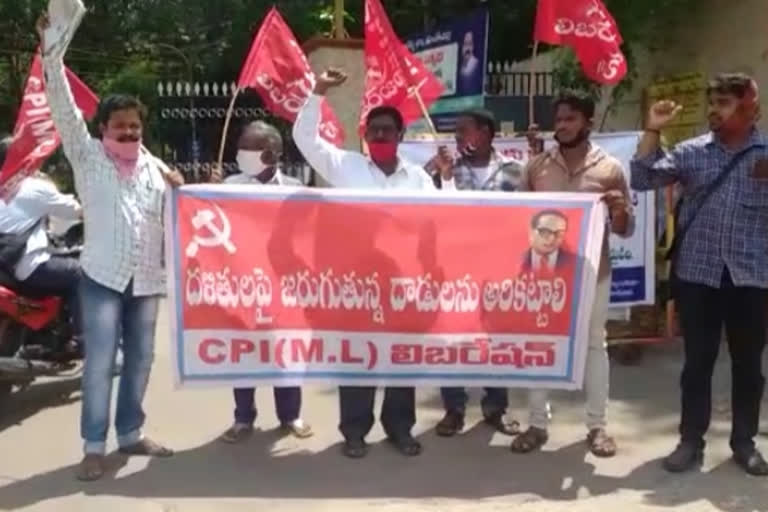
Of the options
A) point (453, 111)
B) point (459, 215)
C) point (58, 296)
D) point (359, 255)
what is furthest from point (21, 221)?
point (453, 111)

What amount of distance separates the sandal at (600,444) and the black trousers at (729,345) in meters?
0.37

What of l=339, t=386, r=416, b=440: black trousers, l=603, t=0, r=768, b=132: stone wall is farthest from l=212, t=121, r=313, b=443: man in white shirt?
l=603, t=0, r=768, b=132: stone wall

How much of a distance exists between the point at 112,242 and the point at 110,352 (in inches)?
20.5

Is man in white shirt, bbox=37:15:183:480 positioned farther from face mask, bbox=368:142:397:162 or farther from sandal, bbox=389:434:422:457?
sandal, bbox=389:434:422:457

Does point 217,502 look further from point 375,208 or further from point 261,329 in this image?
point 375,208

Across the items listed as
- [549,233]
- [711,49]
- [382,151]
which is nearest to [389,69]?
[382,151]

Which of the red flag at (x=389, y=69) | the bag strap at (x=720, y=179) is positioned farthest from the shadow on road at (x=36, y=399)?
the bag strap at (x=720, y=179)

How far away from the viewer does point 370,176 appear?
5.29 metres

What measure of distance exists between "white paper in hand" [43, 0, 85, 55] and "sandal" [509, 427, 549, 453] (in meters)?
2.84

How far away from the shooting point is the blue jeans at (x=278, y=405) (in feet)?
18.4

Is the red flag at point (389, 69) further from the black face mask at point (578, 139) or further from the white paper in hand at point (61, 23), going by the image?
the white paper in hand at point (61, 23)

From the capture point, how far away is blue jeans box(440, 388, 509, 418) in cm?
575

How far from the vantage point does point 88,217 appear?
499 centimetres

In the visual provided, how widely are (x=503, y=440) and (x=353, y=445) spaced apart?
822 millimetres
